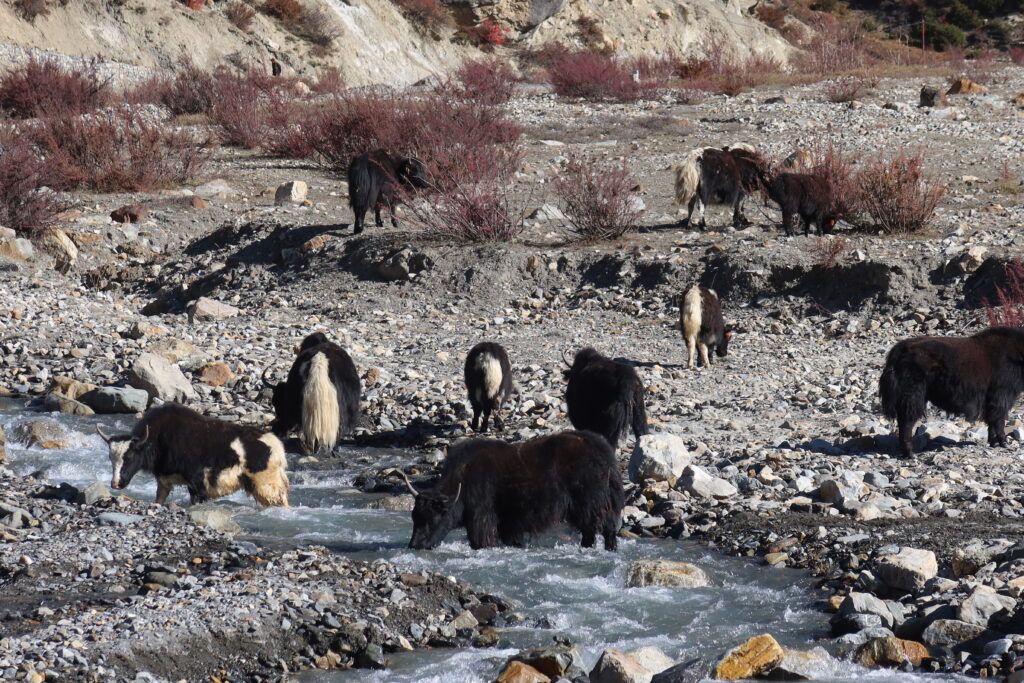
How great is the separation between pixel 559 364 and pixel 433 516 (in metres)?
5.05

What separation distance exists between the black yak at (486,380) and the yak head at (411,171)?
21.4ft

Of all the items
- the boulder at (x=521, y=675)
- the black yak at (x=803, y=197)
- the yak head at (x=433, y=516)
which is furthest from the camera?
the black yak at (x=803, y=197)

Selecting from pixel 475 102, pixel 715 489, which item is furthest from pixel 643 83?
pixel 715 489

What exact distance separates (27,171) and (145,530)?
Answer: 1070 cm

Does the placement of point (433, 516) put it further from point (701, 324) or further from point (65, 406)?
point (701, 324)

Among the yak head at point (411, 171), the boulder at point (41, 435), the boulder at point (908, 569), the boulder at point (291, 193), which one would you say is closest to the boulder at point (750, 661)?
the boulder at point (908, 569)

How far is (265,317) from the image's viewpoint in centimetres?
1407

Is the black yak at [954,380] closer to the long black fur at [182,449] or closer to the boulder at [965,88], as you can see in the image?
the long black fur at [182,449]

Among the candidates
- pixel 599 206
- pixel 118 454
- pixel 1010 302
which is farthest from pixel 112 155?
pixel 1010 302

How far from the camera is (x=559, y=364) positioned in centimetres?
1173

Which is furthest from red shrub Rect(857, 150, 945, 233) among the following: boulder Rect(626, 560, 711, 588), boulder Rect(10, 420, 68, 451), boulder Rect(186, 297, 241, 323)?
boulder Rect(10, 420, 68, 451)

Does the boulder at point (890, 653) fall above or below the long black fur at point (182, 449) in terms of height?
below

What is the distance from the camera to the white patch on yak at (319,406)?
9.15 m

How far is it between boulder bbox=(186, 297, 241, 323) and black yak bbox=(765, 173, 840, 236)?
628 centimetres
